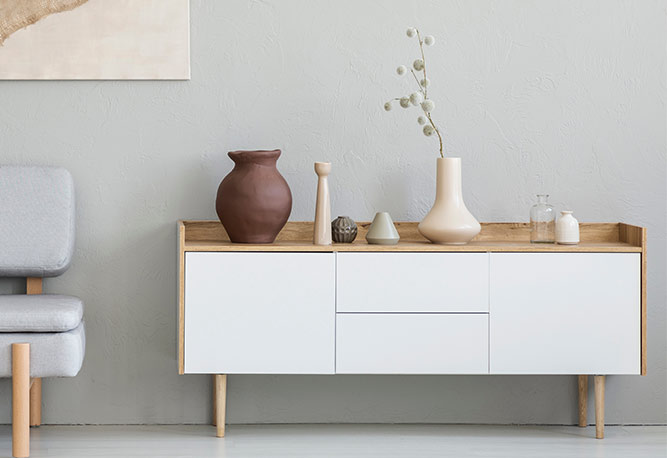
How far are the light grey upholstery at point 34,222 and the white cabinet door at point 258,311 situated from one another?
1.70 ft

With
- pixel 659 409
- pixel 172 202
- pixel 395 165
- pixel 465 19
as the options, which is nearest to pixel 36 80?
pixel 172 202

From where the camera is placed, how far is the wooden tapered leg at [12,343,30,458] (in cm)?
236

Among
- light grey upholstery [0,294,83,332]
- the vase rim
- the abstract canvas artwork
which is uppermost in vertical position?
the abstract canvas artwork

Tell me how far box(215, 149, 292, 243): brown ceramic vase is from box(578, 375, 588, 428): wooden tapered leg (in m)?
1.19

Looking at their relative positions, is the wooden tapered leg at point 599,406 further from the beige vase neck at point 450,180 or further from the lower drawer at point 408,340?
the beige vase neck at point 450,180

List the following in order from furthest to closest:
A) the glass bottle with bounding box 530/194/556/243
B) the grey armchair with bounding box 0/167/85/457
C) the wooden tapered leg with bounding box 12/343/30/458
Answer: the glass bottle with bounding box 530/194/556/243, the grey armchair with bounding box 0/167/85/457, the wooden tapered leg with bounding box 12/343/30/458

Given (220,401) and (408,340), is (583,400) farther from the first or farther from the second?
(220,401)

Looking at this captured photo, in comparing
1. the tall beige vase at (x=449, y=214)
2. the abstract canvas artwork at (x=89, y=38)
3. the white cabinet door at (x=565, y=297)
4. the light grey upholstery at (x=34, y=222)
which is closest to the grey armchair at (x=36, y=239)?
the light grey upholstery at (x=34, y=222)

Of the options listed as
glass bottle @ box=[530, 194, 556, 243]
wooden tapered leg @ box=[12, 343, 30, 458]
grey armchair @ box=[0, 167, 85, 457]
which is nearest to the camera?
wooden tapered leg @ box=[12, 343, 30, 458]

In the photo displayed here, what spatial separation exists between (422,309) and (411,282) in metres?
0.09

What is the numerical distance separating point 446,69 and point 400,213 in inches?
21.0

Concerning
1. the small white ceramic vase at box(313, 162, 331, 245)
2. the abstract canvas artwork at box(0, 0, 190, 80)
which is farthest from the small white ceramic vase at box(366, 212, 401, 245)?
the abstract canvas artwork at box(0, 0, 190, 80)

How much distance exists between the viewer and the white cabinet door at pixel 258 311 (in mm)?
2566

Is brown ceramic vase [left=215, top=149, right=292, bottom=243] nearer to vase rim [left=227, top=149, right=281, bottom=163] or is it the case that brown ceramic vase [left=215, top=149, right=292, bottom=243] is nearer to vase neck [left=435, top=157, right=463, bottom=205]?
vase rim [left=227, top=149, right=281, bottom=163]
